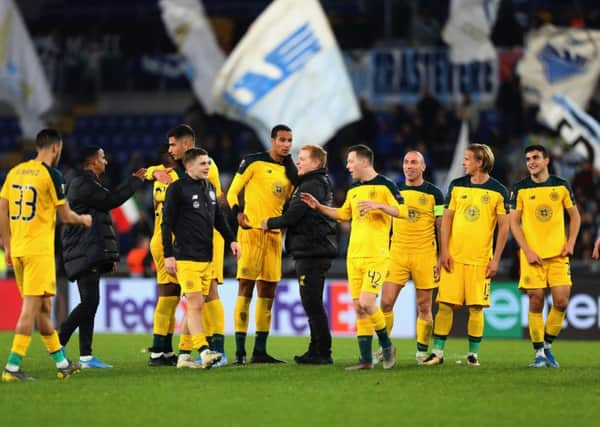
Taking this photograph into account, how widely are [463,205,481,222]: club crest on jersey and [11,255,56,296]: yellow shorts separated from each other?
412 centimetres

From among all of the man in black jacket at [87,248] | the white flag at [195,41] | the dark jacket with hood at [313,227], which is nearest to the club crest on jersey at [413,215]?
the dark jacket with hood at [313,227]

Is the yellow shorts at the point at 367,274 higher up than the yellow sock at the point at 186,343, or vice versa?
the yellow shorts at the point at 367,274

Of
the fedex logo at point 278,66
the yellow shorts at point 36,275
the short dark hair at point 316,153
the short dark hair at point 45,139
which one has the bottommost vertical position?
the yellow shorts at point 36,275

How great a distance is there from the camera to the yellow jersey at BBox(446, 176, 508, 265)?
1243 cm

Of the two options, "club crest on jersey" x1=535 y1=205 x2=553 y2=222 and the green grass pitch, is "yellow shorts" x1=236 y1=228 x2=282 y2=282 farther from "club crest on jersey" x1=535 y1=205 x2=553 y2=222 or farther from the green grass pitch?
"club crest on jersey" x1=535 y1=205 x2=553 y2=222

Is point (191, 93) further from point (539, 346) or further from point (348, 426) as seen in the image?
point (348, 426)

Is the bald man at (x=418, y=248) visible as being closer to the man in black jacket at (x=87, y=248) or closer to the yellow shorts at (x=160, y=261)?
the yellow shorts at (x=160, y=261)

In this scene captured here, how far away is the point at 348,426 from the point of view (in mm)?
8289

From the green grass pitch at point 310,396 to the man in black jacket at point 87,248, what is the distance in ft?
1.63

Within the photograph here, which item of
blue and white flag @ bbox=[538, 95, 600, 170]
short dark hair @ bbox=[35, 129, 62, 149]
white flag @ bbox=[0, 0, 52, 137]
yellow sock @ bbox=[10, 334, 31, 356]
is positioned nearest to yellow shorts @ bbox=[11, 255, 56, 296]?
yellow sock @ bbox=[10, 334, 31, 356]

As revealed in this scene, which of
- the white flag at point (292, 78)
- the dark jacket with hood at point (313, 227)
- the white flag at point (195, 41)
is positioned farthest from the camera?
the white flag at point (195, 41)

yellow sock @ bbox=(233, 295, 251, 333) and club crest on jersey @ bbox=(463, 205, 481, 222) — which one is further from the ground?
club crest on jersey @ bbox=(463, 205, 481, 222)

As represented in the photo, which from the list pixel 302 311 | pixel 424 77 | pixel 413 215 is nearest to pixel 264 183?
pixel 413 215

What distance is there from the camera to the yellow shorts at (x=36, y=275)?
423 inches
